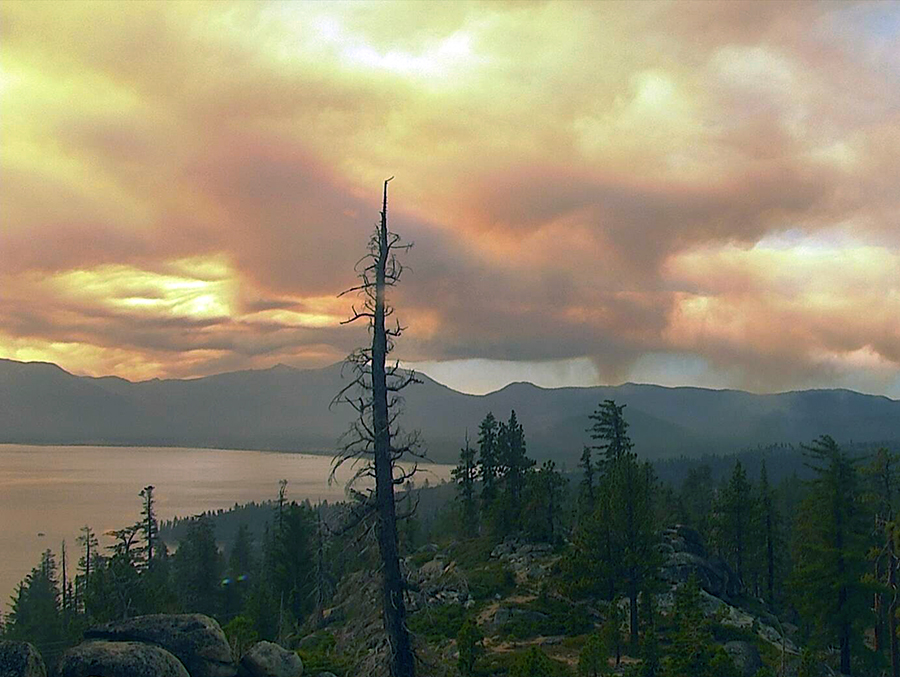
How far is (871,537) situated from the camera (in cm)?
3769

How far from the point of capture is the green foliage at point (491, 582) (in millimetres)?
47875

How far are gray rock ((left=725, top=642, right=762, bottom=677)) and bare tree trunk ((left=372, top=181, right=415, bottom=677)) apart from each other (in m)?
22.8

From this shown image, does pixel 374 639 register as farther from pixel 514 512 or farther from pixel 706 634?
pixel 514 512

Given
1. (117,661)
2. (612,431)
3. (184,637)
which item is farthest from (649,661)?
(612,431)

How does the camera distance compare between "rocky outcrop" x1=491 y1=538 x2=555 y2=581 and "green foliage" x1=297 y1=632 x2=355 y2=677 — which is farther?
"rocky outcrop" x1=491 y1=538 x2=555 y2=581

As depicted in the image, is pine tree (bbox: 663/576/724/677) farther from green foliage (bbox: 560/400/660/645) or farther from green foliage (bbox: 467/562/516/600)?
green foliage (bbox: 467/562/516/600)

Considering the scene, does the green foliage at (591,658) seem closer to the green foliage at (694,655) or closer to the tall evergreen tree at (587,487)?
the green foliage at (694,655)

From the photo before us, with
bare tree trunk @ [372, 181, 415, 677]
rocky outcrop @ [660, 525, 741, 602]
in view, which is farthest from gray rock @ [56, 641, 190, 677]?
rocky outcrop @ [660, 525, 741, 602]

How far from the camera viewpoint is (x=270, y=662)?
21234 millimetres

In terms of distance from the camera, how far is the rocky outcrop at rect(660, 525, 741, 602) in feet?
161

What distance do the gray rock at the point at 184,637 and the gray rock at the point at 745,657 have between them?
2355 cm

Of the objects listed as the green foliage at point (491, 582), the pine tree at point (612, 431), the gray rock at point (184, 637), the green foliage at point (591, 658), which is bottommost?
the green foliage at point (491, 582)

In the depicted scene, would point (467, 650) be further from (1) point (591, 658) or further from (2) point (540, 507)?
(2) point (540, 507)

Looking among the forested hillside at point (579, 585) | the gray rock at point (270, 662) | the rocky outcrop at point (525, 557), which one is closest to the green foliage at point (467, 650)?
the forested hillside at point (579, 585)
